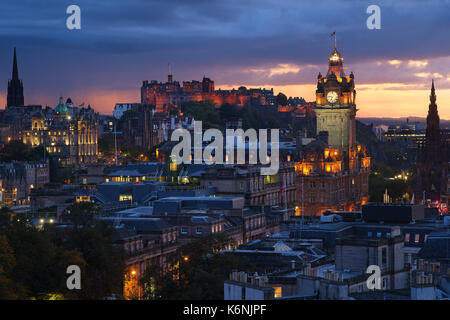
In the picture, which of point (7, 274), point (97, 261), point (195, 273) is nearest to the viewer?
point (7, 274)

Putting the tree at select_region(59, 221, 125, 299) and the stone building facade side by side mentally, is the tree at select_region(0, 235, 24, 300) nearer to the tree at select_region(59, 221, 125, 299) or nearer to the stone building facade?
the tree at select_region(59, 221, 125, 299)

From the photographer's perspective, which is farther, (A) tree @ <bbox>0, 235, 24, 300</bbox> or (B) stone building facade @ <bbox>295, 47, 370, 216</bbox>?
(B) stone building facade @ <bbox>295, 47, 370, 216</bbox>

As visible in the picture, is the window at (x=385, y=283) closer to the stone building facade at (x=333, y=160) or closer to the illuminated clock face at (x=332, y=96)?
the stone building facade at (x=333, y=160)

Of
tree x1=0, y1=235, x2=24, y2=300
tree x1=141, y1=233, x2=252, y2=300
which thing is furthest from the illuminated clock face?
tree x1=0, y1=235, x2=24, y2=300

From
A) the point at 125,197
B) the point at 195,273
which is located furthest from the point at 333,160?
the point at 195,273

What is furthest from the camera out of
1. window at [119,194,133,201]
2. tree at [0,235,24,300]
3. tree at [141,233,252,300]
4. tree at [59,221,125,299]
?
window at [119,194,133,201]

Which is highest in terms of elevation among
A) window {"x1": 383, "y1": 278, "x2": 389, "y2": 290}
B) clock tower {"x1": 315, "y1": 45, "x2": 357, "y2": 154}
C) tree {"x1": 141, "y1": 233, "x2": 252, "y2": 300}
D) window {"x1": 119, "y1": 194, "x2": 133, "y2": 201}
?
clock tower {"x1": 315, "y1": 45, "x2": 357, "y2": 154}

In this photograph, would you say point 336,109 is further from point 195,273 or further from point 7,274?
point 7,274

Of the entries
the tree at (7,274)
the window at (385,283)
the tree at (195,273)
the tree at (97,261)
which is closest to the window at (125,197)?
the tree at (195,273)
